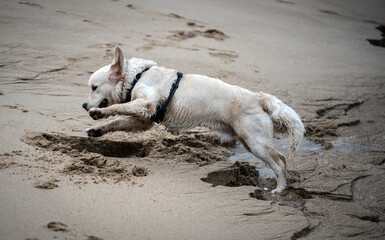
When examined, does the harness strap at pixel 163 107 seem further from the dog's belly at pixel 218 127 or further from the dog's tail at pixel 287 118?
the dog's tail at pixel 287 118

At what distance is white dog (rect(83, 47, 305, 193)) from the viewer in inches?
215

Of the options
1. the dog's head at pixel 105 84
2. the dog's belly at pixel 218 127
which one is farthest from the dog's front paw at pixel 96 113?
the dog's belly at pixel 218 127

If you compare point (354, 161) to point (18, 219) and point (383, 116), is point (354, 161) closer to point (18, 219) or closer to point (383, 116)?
point (383, 116)

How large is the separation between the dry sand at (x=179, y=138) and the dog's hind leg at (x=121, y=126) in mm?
258

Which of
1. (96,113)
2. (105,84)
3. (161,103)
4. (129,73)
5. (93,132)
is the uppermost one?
(129,73)

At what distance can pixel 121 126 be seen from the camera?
18.4ft

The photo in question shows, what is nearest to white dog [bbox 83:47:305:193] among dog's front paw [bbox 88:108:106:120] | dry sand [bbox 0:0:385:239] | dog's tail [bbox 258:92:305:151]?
dog's tail [bbox 258:92:305:151]

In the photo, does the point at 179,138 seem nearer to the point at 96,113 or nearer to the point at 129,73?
the point at 129,73

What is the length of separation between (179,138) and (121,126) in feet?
3.39

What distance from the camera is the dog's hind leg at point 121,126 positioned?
17.6 feet

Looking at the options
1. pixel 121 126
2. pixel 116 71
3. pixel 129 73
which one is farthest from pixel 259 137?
pixel 116 71

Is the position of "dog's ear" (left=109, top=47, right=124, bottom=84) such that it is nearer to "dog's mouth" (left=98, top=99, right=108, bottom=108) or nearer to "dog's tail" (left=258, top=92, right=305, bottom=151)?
"dog's mouth" (left=98, top=99, right=108, bottom=108)

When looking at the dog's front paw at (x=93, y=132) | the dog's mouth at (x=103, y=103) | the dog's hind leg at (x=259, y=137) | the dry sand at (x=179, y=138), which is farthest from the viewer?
the dog's mouth at (x=103, y=103)

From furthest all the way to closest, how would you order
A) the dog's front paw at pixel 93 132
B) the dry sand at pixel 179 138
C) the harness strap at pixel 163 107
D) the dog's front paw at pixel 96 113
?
the harness strap at pixel 163 107 < the dog's front paw at pixel 93 132 < the dog's front paw at pixel 96 113 < the dry sand at pixel 179 138
